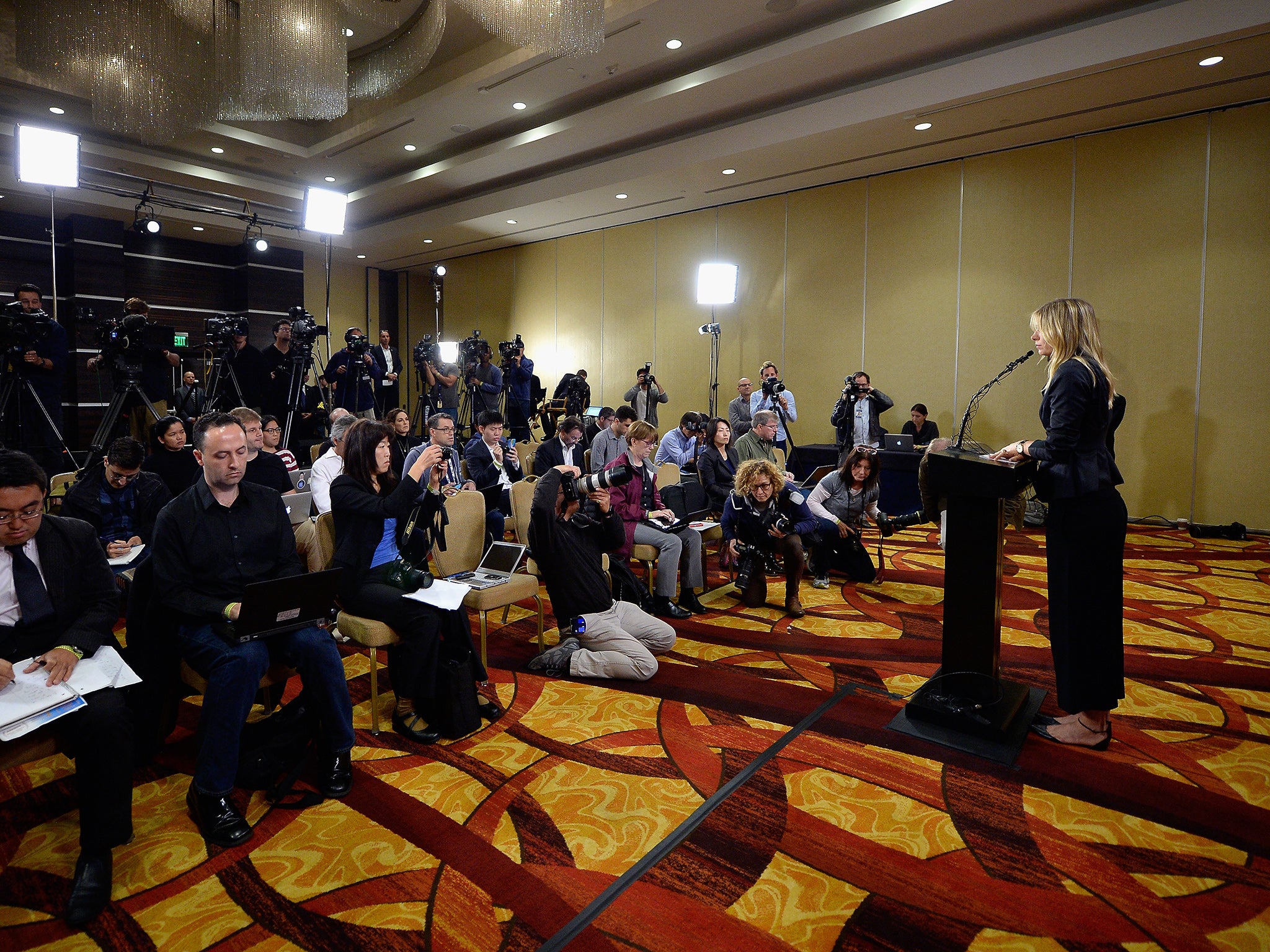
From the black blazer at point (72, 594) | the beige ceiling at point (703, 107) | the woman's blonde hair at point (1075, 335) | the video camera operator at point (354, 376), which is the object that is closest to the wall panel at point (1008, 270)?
the beige ceiling at point (703, 107)

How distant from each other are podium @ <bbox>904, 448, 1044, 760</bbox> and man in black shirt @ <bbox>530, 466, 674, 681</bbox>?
4.07 ft

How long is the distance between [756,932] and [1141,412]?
7.18 metres

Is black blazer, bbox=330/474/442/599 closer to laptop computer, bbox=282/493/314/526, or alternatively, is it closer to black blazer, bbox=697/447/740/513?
laptop computer, bbox=282/493/314/526

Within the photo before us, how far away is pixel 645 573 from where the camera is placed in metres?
4.91

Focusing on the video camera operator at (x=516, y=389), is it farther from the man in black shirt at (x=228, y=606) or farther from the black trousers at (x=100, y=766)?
the black trousers at (x=100, y=766)

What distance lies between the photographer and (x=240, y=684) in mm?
2105

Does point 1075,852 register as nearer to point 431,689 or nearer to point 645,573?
point 431,689

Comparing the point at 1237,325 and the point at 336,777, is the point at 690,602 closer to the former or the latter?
the point at 336,777

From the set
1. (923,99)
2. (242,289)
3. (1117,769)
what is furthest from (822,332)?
(242,289)

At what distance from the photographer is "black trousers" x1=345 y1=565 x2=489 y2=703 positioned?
262cm

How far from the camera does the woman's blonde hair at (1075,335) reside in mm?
2428

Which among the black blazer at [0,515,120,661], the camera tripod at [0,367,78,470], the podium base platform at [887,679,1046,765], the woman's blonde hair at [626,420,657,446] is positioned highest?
the camera tripod at [0,367,78,470]

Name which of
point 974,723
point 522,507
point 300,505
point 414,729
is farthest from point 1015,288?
point 414,729

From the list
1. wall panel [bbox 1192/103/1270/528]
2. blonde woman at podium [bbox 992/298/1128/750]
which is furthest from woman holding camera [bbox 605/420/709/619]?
wall panel [bbox 1192/103/1270/528]
